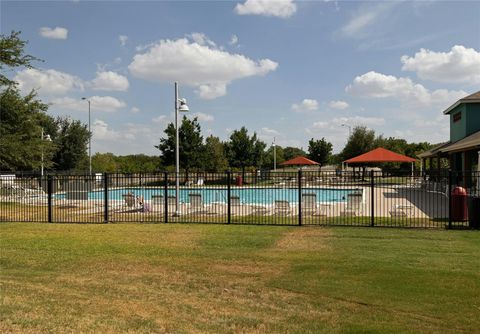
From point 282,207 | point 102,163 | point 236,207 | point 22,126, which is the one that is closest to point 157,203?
point 236,207

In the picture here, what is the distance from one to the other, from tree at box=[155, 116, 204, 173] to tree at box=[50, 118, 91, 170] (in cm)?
1167

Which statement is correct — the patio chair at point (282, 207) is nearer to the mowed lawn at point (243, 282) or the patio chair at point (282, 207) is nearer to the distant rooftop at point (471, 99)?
the mowed lawn at point (243, 282)

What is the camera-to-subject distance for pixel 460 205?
43.2ft

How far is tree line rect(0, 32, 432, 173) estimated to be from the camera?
1997 centimetres

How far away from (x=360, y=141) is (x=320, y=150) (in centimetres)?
1168

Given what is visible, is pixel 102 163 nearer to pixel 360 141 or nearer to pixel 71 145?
pixel 71 145

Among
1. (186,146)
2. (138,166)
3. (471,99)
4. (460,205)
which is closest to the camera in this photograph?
(460,205)

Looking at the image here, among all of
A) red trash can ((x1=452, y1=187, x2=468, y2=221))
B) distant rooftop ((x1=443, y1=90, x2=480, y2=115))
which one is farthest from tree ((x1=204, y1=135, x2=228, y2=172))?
red trash can ((x1=452, y1=187, x2=468, y2=221))

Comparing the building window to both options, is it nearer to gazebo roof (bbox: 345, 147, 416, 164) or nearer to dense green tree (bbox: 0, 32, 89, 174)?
gazebo roof (bbox: 345, 147, 416, 164)

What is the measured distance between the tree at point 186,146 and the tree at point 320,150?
27.9 m

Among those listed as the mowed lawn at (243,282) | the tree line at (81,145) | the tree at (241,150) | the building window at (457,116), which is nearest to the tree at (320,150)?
the tree line at (81,145)

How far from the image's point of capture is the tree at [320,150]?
65.0 metres

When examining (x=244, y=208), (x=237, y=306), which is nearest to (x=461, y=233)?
(x=237, y=306)

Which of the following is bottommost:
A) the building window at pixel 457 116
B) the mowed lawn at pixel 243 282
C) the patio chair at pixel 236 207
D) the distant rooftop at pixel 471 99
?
the mowed lawn at pixel 243 282
